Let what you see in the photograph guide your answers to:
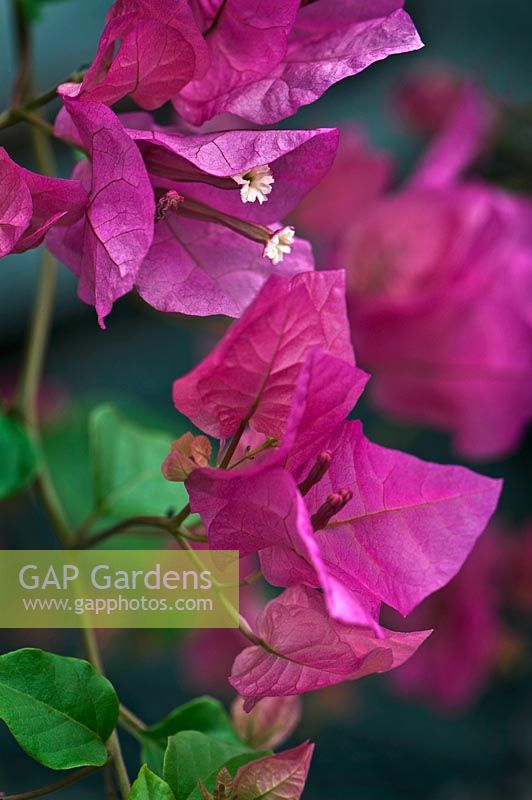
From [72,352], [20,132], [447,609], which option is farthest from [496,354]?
[72,352]

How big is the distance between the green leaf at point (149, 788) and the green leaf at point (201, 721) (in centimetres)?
10

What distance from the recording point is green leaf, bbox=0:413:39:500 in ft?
1.76

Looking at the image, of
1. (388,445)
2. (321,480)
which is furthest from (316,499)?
(388,445)

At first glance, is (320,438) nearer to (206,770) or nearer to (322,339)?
(322,339)

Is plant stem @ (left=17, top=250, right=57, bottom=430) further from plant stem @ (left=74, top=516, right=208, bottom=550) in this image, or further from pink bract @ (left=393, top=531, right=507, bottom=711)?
pink bract @ (left=393, top=531, right=507, bottom=711)

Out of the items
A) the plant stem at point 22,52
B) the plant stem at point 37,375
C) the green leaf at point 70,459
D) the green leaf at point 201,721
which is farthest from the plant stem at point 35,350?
the green leaf at point 70,459

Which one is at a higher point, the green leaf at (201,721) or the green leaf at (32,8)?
the green leaf at (32,8)

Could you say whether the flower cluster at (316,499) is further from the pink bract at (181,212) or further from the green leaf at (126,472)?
the green leaf at (126,472)

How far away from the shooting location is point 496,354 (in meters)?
0.77

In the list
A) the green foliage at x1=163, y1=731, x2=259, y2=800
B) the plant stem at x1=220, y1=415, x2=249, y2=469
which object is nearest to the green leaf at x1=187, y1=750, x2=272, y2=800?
the green foliage at x1=163, y1=731, x2=259, y2=800

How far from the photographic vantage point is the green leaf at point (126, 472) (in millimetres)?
599

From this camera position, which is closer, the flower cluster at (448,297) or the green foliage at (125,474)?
the green foliage at (125,474)

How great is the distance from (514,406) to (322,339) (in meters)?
0.43

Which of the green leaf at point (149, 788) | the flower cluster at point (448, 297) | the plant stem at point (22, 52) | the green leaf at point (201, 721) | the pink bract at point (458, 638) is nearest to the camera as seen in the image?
the green leaf at point (149, 788)
